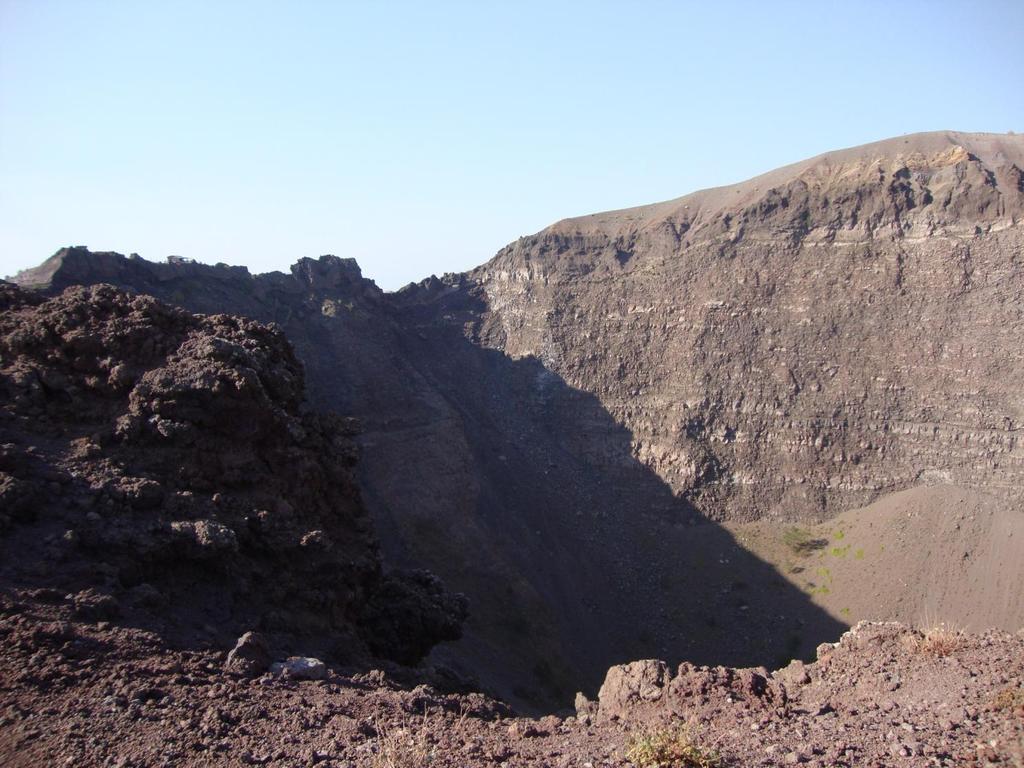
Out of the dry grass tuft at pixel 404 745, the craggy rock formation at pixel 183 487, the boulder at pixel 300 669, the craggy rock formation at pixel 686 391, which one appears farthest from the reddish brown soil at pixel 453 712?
the craggy rock formation at pixel 686 391

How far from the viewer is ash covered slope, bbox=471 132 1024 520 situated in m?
37.5

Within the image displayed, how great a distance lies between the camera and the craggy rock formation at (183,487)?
38.0 ft

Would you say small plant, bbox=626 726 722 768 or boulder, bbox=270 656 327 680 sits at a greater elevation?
boulder, bbox=270 656 327 680

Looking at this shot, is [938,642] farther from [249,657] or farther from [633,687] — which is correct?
[249,657]

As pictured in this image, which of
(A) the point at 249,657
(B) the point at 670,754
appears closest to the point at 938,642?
(B) the point at 670,754

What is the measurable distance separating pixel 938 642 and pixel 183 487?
11.3 metres

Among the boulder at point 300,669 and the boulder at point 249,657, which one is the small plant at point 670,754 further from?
the boulder at point 249,657

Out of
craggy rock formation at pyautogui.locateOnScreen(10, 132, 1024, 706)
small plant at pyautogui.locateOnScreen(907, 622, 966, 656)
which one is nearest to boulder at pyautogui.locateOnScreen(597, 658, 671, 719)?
small plant at pyautogui.locateOnScreen(907, 622, 966, 656)

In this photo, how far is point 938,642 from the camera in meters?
9.74

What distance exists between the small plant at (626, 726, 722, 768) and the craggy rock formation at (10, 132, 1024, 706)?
23.1 metres

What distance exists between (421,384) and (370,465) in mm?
8033

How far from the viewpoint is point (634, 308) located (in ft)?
153

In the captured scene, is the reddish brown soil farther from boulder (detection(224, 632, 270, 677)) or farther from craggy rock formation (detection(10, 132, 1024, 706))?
craggy rock formation (detection(10, 132, 1024, 706))

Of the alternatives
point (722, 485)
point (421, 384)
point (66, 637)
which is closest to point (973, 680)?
point (66, 637)
